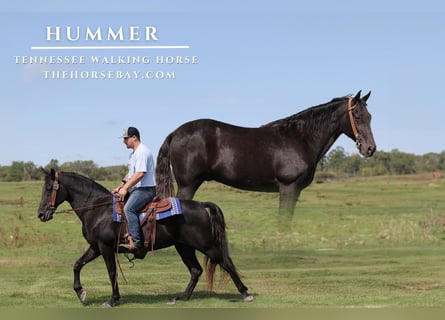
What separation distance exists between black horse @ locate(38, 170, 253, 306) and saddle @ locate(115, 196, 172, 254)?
0.37ft

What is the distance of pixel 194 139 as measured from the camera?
368 inches

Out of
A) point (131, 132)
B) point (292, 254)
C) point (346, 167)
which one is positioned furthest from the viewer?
point (346, 167)

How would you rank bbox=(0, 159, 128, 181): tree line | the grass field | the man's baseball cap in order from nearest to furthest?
the man's baseball cap, the grass field, bbox=(0, 159, 128, 181): tree line

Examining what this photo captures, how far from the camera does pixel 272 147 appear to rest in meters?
9.08

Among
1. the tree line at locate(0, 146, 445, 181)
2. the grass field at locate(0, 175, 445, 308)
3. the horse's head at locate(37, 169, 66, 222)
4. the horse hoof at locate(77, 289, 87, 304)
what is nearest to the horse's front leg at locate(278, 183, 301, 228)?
the grass field at locate(0, 175, 445, 308)

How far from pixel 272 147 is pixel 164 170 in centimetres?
169

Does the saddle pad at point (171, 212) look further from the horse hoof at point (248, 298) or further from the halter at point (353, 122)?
the halter at point (353, 122)

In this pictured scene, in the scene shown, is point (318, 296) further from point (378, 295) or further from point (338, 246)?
point (338, 246)

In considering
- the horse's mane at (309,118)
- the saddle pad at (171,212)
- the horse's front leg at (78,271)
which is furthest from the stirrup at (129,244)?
the horse's mane at (309,118)

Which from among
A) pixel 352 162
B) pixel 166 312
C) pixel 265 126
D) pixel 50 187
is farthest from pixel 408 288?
pixel 352 162

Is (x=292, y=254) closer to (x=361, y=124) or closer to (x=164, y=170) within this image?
(x=164, y=170)

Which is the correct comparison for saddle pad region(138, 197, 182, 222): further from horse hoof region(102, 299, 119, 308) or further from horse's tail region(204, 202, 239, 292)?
horse hoof region(102, 299, 119, 308)

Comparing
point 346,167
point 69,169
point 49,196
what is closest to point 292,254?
point 69,169

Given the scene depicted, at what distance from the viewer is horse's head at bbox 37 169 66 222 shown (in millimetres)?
9250
